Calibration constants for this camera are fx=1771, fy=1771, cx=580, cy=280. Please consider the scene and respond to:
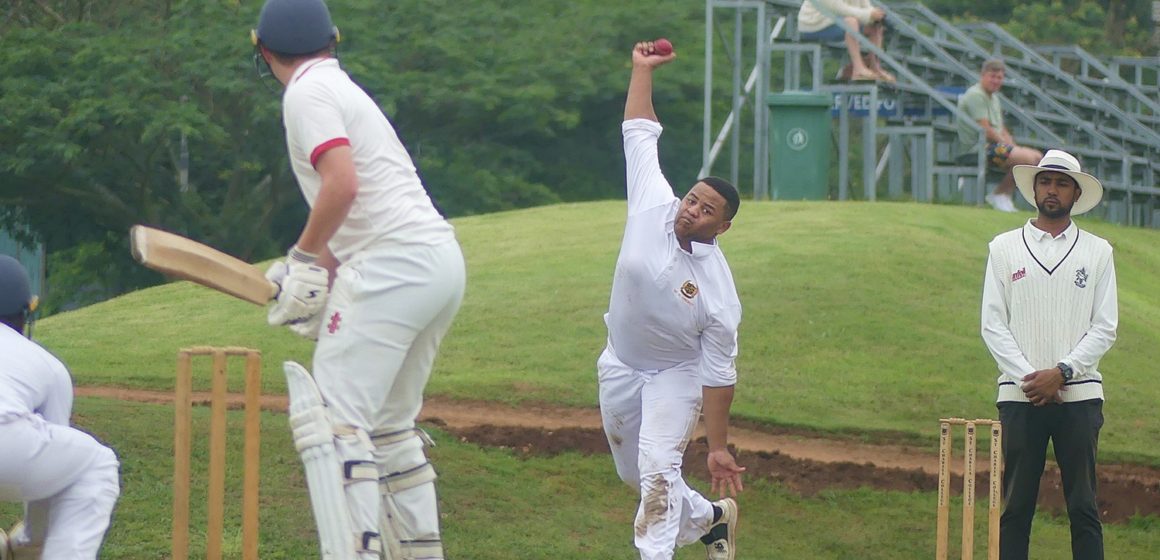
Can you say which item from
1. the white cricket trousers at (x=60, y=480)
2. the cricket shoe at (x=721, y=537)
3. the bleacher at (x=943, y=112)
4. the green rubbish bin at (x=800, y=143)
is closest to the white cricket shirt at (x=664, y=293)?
the cricket shoe at (x=721, y=537)

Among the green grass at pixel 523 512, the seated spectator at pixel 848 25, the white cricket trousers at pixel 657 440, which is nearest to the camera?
the white cricket trousers at pixel 657 440

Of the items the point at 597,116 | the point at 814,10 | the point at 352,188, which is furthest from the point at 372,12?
the point at 352,188

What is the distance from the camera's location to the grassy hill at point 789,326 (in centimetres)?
1208

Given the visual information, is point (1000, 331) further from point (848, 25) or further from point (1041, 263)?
point (848, 25)

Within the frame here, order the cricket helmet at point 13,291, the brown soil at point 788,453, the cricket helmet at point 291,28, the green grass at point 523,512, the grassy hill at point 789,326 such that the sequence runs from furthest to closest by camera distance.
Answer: the grassy hill at point 789,326 → the brown soil at point 788,453 → the green grass at point 523,512 → the cricket helmet at point 13,291 → the cricket helmet at point 291,28

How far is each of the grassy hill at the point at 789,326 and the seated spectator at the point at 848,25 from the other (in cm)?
248

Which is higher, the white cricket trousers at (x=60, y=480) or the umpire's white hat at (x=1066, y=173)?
the umpire's white hat at (x=1066, y=173)

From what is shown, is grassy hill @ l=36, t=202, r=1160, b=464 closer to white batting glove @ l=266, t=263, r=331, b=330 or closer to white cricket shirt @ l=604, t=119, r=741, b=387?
white cricket shirt @ l=604, t=119, r=741, b=387

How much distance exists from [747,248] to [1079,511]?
7782 millimetres

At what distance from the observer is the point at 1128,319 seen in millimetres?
14484

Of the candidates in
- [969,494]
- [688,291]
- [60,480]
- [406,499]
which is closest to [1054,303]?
[969,494]

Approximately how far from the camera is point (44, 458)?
570 centimetres

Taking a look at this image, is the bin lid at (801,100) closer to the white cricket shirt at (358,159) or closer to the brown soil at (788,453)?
the brown soil at (788,453)

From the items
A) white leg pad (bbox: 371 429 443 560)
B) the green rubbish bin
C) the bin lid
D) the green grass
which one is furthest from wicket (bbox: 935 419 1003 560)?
the bin lid
